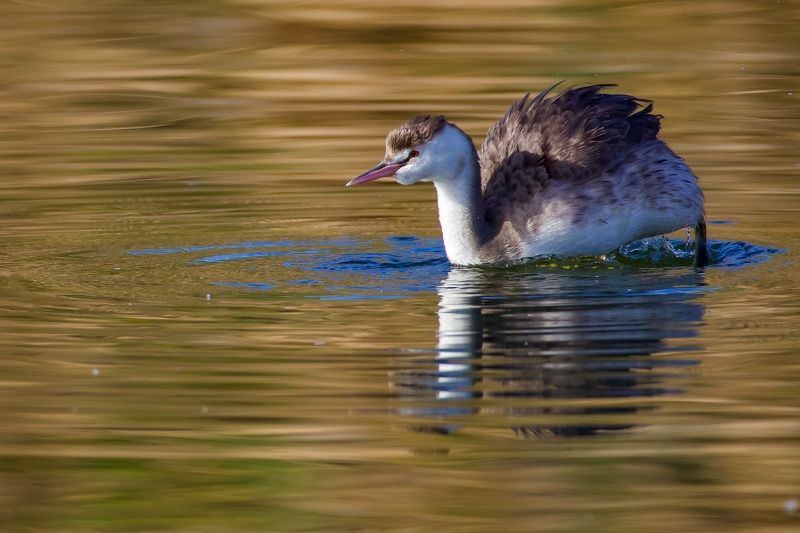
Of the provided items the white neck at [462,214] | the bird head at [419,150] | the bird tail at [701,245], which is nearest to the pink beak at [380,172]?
the bird head at [419,150]

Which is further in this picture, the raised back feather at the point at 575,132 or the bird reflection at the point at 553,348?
the raised back feather at the point at 575,132

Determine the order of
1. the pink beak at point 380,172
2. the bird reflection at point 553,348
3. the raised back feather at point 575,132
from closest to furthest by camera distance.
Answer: the bird reflection at point 553,348, the pink beak at point 380,172, the raised back feather at point 575,132

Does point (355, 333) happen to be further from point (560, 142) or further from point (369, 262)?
point (560, 142)

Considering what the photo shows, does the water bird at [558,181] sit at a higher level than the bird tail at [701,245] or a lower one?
higher

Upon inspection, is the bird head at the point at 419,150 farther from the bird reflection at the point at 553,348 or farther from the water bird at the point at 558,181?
the bird reflection at the point at 553,348

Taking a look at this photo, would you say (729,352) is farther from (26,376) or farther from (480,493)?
(26,376)

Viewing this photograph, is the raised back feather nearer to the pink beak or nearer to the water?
the water

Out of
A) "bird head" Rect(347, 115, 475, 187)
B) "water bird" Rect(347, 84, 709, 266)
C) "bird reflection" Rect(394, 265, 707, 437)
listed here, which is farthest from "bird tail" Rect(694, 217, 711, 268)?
"bird head" Rect(347, 115, 475, 187)

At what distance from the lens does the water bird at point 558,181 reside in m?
11.1

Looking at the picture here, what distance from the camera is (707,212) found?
1281 cm

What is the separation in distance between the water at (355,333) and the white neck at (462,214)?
0.52ft

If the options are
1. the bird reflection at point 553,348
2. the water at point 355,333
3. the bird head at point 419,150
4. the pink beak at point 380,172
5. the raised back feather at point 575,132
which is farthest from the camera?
the raised back feather at point 575,132

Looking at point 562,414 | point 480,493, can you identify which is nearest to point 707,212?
point 562,414

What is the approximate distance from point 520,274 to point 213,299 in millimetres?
2000
